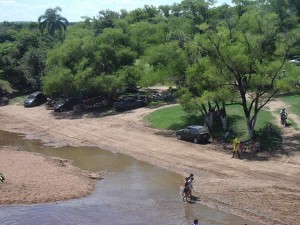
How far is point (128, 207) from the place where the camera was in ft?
80.8

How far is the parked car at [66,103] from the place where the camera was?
2126 inches

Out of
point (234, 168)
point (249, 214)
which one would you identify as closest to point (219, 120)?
point (234, 168)

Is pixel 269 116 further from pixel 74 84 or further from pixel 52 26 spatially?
pixel 52 26

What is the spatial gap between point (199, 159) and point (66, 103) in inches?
1008

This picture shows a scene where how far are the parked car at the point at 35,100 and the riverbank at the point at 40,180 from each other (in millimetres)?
24179

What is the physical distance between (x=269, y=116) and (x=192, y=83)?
25.8 feet

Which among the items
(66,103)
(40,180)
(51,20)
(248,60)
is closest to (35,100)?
(66,103)

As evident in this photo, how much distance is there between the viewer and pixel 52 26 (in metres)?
110

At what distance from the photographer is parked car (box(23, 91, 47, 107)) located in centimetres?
5878

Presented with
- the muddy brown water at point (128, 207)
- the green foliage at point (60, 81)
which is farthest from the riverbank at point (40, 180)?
the green foliage at point (60, 81)

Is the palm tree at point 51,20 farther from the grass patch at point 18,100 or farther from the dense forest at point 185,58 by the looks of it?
the grass patch at point 18,100

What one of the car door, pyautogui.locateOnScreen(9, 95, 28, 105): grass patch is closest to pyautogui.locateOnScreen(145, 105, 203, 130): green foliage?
the car door

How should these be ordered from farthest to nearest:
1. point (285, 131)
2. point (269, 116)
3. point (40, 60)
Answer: point (40, 60)
point (269, 116)
point (285, 131)

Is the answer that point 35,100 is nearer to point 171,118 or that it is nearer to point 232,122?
point 171,118
